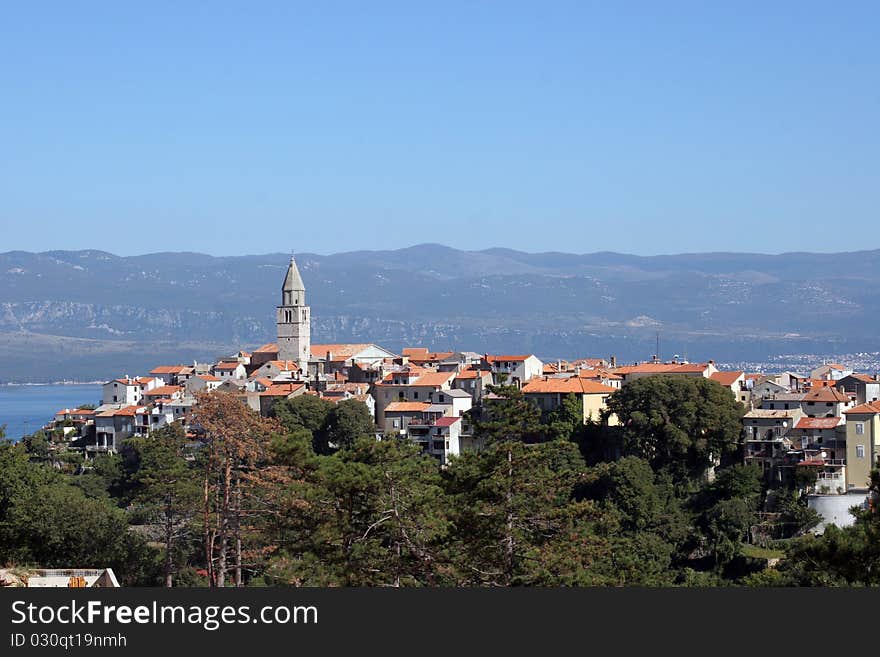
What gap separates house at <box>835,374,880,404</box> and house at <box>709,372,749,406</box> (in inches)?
133

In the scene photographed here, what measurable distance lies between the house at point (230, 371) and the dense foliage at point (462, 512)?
16842 millimetres

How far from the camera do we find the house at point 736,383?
55975 mm

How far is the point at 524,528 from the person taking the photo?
2311 cm

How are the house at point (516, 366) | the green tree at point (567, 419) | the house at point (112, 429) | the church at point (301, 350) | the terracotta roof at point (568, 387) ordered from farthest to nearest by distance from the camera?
the church at point (301, 350) < the house at point (516, 366) < the house at point (112, 429) < the terracotta roof at point (568, 387) < the green tree at point (567, 419)

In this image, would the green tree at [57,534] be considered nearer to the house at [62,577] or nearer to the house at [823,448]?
the house at [62,577]

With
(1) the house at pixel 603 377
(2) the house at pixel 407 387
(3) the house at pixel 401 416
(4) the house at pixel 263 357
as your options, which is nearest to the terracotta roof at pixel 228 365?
(4) the house at pixel 263 357

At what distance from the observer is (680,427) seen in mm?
50031

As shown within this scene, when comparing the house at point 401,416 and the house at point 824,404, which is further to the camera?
the house at point 401,416

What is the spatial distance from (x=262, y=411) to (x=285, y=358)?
14.5m

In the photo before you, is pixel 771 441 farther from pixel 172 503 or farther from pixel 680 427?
pixel 172 503

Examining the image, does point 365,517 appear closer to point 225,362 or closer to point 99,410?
point 99,410

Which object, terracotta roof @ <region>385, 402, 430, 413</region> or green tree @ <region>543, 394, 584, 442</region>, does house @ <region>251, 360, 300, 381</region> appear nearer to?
terracotta roof @ <region>385, 402, 430, 413</region>

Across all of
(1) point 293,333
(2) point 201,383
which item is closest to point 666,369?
(1) point 293,333

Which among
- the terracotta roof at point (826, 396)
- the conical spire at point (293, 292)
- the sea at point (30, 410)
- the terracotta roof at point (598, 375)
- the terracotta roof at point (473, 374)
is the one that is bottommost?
the sea at point (30, 410)
